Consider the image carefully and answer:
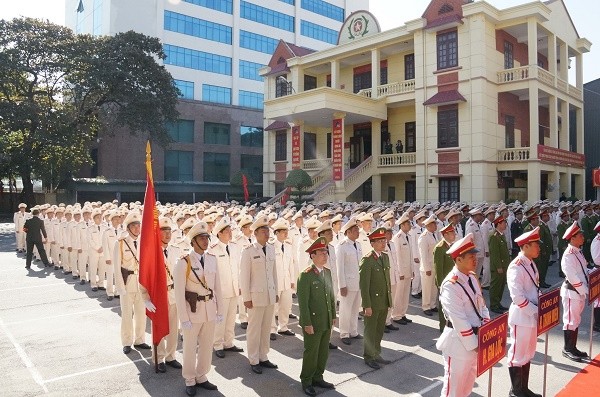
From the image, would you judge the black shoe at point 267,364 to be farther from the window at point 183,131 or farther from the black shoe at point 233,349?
the window at point 183,131

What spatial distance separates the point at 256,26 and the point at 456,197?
31779 millimetres

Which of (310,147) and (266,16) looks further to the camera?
(266,16)

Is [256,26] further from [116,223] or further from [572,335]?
[572,335]

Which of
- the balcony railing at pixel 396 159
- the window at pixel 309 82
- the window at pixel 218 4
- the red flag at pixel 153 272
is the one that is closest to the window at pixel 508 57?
the balcony railing at pixel 396 159

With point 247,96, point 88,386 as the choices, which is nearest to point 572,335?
point 88,386

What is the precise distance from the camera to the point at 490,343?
460cm

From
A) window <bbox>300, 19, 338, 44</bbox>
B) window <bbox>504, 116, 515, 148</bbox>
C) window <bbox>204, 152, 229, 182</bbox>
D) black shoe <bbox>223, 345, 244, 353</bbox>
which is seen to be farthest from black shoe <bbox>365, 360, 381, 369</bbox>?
window <bbox>300, 19, 338, 44</bbox>

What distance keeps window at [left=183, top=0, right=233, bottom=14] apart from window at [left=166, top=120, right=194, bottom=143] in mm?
11377

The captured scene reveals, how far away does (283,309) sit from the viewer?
8.50 meters

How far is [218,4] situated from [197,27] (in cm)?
340

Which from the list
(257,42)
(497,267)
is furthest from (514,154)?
(257,42)

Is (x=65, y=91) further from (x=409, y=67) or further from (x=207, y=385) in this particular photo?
(x=207, y=385)

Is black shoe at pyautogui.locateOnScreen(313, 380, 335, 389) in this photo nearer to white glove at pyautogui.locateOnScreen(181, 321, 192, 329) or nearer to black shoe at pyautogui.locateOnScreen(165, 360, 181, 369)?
white glove at pyautogui.locateOnScreen(181, 321, 192, 329)

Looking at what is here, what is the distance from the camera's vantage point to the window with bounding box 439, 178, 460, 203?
927 inches
